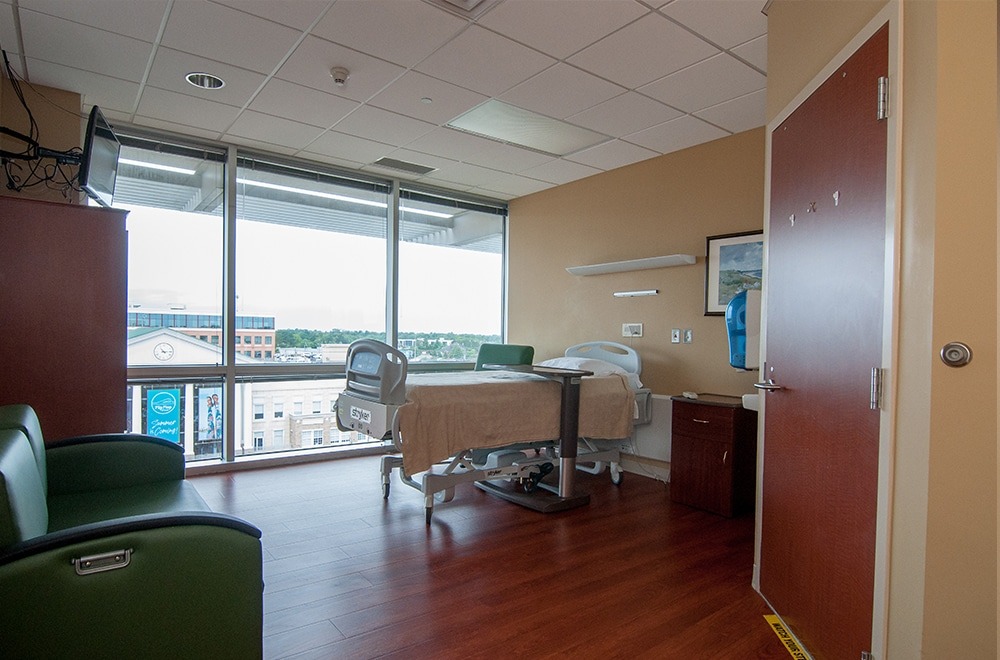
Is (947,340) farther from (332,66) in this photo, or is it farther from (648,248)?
(648,248)

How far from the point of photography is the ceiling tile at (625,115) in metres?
3.59

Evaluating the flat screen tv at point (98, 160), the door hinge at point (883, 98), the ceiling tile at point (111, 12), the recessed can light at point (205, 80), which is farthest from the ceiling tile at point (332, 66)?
the door hinge at point (883, 98)

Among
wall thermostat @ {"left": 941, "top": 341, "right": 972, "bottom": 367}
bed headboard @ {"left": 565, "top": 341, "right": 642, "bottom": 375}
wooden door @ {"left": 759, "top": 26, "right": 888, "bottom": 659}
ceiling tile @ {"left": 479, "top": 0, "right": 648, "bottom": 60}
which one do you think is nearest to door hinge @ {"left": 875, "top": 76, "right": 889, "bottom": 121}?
wooden door @ {"left": 759, "top": 26, "right": 888, "bottom": 659}

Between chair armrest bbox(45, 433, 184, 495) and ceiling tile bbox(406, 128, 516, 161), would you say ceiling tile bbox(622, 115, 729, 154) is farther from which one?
chair armrest bbox(45, 433, 184, 495)

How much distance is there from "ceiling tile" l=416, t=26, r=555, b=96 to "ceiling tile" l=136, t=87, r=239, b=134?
1.63 meters

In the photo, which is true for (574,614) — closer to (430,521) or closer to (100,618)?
(430,521)

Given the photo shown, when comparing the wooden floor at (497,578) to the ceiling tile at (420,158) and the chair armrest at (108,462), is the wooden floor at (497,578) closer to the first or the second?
the chair armrest at (108,462)

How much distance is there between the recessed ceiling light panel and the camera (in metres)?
3.81

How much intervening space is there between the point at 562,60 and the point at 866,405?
2.38m

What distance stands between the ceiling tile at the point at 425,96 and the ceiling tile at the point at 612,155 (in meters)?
1.30

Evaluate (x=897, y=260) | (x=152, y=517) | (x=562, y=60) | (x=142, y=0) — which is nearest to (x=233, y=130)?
(x=142, y=0)

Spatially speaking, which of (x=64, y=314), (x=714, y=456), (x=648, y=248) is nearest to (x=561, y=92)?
(x=648, y=248)

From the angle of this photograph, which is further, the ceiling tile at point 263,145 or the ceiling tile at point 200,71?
the ceiling tile at point 263,145

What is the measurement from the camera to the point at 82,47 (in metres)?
2.96
